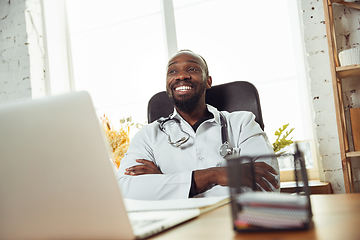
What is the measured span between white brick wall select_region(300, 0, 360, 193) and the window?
25 centimetres

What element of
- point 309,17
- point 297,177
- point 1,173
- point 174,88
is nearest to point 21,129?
point 1,173

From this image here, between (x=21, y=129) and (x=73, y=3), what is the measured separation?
3.22 meters

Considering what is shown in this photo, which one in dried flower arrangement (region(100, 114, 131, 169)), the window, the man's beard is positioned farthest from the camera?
the window

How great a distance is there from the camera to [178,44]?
9.36 feet

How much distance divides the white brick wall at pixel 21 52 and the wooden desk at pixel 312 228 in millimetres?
A: 2752

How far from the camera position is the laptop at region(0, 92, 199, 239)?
43 centimetres

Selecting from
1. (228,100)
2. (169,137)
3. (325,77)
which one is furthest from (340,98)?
(169,137)

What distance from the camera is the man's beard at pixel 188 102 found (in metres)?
1.77

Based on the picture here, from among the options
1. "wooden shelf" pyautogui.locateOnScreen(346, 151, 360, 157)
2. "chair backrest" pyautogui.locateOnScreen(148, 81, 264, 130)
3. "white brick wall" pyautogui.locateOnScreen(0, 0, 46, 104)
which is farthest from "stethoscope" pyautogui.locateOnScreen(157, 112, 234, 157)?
"white brick wall" pyautogui.locateOnScreen(0, 0, 46, 104)

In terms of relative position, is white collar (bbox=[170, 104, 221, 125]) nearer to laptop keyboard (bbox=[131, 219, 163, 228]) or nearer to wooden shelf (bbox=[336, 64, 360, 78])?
wooden shelf (bbox=[336, 64, 360, 78])

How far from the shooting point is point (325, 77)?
82.6 inches

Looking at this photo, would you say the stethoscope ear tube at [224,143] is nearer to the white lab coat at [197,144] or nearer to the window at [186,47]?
the white lab coat at [197,144]

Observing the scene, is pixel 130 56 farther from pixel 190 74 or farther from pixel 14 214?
pixel 14 214

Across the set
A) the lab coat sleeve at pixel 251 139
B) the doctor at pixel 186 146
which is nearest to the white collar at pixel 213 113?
the doctor at pixel 186 146
